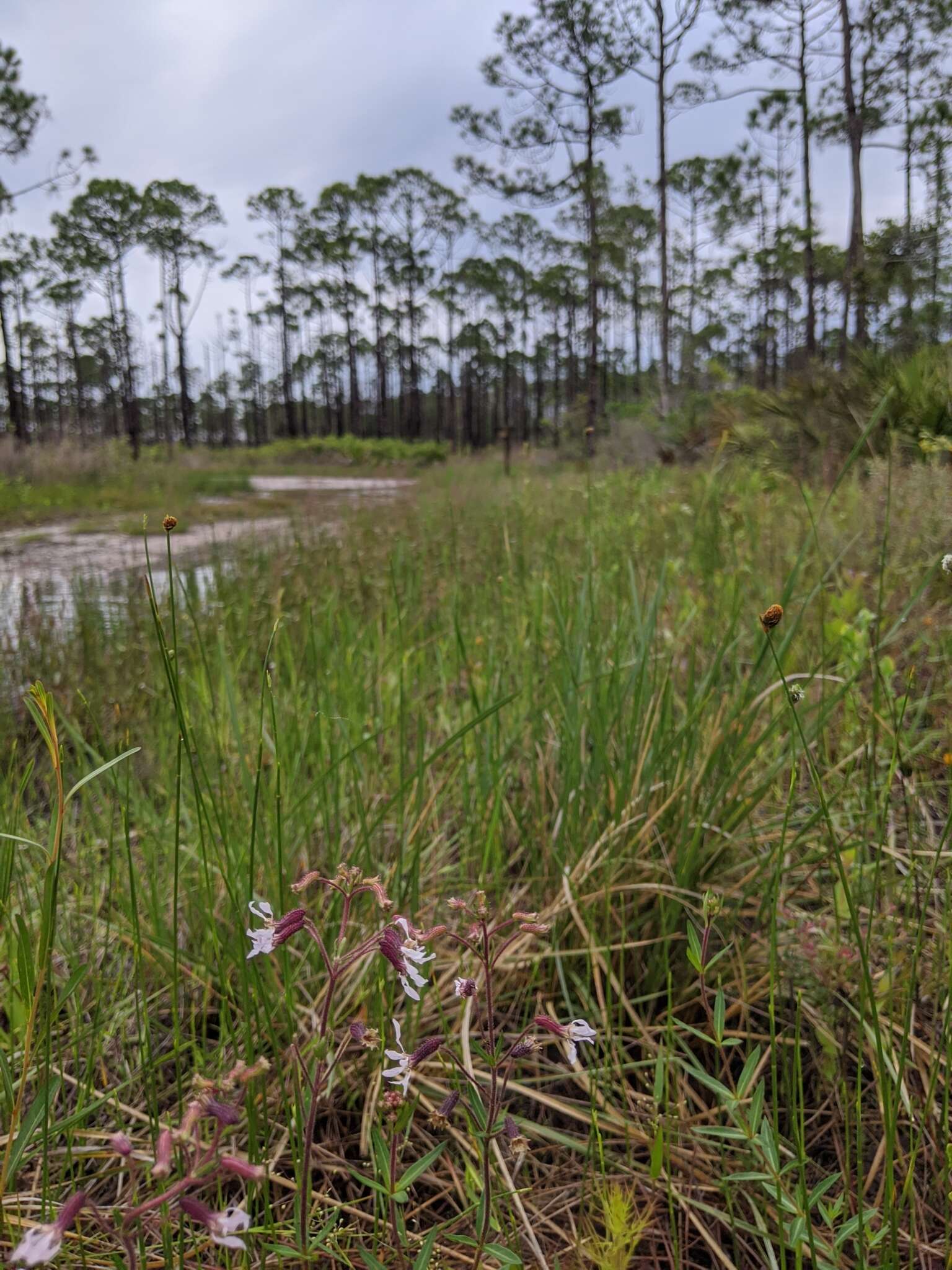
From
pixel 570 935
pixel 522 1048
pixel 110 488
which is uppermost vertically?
pixel 110 488

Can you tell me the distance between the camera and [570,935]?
1109 millimetres

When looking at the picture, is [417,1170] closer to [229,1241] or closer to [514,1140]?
[514,1140]

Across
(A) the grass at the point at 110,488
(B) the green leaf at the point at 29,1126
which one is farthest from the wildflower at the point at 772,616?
(A) the grass at the point at 110,488

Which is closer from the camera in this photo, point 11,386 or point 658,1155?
point 658,1155

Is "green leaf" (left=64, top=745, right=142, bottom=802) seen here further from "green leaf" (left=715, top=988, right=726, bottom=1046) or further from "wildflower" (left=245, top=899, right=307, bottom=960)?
"green leaf" (left=715, top=988, right=726, bottom=1046)

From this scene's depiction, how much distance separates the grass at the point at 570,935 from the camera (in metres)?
0.66

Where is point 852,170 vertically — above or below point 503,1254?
above

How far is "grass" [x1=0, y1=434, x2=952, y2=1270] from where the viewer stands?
25.9 inches

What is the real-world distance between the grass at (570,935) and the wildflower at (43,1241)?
211mm

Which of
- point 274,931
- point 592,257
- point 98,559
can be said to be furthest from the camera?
point 592,257

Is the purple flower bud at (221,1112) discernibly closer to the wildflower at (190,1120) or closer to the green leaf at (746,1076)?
the wildflower at (190,1120)

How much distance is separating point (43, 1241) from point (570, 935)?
2.92 feet

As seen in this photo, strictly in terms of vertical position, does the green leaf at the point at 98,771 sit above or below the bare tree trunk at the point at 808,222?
below

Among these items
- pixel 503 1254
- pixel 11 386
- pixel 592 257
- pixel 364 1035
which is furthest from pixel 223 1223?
pixel 11 386
